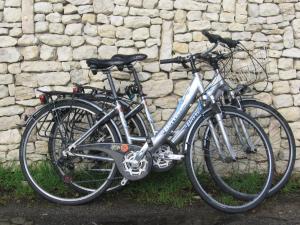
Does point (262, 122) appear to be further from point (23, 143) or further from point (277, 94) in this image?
point (23, 143)

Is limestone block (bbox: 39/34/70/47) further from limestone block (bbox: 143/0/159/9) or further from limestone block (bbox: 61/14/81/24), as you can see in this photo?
limestone block (bbox: 143/0/159/9)

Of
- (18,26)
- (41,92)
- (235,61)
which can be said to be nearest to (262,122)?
(235,61)

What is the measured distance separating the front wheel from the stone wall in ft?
2.17

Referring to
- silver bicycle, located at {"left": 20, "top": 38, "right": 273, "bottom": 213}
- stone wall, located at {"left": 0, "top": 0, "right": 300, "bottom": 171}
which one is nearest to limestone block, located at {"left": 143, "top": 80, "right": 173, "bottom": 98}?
stone wall, located at {"left": 0, "top": 0, "right": 300, "bottom": 171}

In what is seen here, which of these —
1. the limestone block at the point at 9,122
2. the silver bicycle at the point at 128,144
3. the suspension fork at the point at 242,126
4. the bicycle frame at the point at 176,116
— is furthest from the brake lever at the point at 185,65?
the limestone block at the point at 9,122

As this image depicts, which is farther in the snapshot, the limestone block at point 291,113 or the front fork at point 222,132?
the limestone block at point 291,113

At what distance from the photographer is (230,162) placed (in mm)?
5266

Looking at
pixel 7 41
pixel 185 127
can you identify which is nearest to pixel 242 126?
pixel 185 127

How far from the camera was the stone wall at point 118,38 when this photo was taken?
18.4ft

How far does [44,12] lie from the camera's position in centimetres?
559

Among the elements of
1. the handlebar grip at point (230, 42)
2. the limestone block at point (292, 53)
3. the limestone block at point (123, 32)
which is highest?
the limestone block at point (123, 32)

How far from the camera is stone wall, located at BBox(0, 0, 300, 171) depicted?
18.4 ft

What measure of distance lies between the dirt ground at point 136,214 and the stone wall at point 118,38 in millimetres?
844

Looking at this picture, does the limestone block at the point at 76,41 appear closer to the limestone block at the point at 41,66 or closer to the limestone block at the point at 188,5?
the limestone block at the point at 41,66
